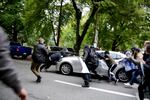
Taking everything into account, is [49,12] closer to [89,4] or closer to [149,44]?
[89,4]

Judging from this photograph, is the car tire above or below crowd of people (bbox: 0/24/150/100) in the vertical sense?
below

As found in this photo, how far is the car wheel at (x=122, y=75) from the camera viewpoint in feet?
59.9

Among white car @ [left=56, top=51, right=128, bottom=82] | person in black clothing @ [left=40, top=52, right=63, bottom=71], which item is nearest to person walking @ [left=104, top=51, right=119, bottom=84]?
white car @ [left=56, top=51, right=128, bottom=82]

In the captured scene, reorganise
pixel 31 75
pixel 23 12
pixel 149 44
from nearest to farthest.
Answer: pixel 149 44
pixel 31 75
pixel 23 12

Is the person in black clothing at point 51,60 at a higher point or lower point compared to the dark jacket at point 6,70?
lower

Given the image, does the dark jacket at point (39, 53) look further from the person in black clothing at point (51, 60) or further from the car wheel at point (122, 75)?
the person in black clothing at point (51, 60)

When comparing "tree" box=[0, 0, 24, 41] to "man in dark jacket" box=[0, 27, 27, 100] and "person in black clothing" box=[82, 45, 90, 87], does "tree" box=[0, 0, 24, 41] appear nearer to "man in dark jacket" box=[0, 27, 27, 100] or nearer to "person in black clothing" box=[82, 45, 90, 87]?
"person in black clothing" box=[82, 45, 90, 87]

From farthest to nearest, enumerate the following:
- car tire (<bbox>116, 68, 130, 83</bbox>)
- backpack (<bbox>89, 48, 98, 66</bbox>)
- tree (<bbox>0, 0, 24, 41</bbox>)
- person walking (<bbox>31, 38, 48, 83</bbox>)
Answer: tree (<bbox>0, 0, 24, 41</bbox>)
car tire (<bbox>116, 68, 130, 83</bbox>)
backpack (<bbox>89, 48, 98, 66</bbox>)
person walking (<bbox>31, 38, 48, 83</bbox>)

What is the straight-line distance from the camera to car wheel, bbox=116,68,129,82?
→ 18250 mm

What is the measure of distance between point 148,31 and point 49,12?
13401mm

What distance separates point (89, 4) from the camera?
104 ft

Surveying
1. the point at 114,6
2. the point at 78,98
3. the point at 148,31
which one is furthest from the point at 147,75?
the point at 148,31

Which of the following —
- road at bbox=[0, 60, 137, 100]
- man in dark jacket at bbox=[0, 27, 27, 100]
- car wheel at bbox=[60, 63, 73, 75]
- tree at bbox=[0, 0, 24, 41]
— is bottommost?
road at bbox=[0, 60, 137, 100]

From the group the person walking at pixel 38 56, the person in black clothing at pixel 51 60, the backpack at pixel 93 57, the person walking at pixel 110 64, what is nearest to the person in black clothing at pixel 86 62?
the backpack at pixel 93 57
